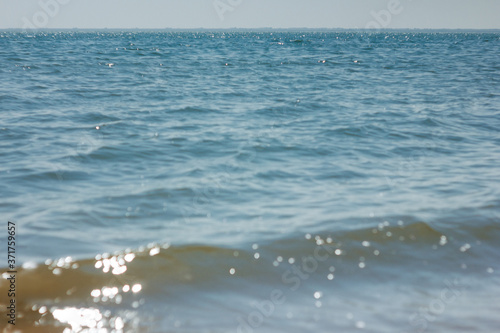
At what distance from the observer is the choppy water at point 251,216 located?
12.7 ft

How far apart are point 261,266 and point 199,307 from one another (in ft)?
3.01

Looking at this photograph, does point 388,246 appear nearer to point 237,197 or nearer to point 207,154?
point 237,197

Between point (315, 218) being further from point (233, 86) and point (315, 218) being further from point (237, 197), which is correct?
point (233, 86)

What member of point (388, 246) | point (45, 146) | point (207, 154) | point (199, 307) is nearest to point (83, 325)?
point (199, 307)

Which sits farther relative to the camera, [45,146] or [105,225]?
[45,146]

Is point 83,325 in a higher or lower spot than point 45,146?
lower

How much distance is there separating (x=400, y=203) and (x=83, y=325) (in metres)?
4.19

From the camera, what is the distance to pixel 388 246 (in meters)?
5.05

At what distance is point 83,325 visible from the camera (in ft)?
11.8

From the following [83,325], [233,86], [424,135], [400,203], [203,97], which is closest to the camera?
[83,325]

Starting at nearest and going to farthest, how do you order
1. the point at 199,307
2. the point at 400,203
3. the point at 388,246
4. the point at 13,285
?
1. the point at 199,307
2. the point at 13,285
3. the point at 388,246
4. the point at 400,203

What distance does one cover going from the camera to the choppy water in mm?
3859

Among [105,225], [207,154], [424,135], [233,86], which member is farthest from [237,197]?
[233,86]

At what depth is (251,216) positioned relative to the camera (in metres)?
5.76
